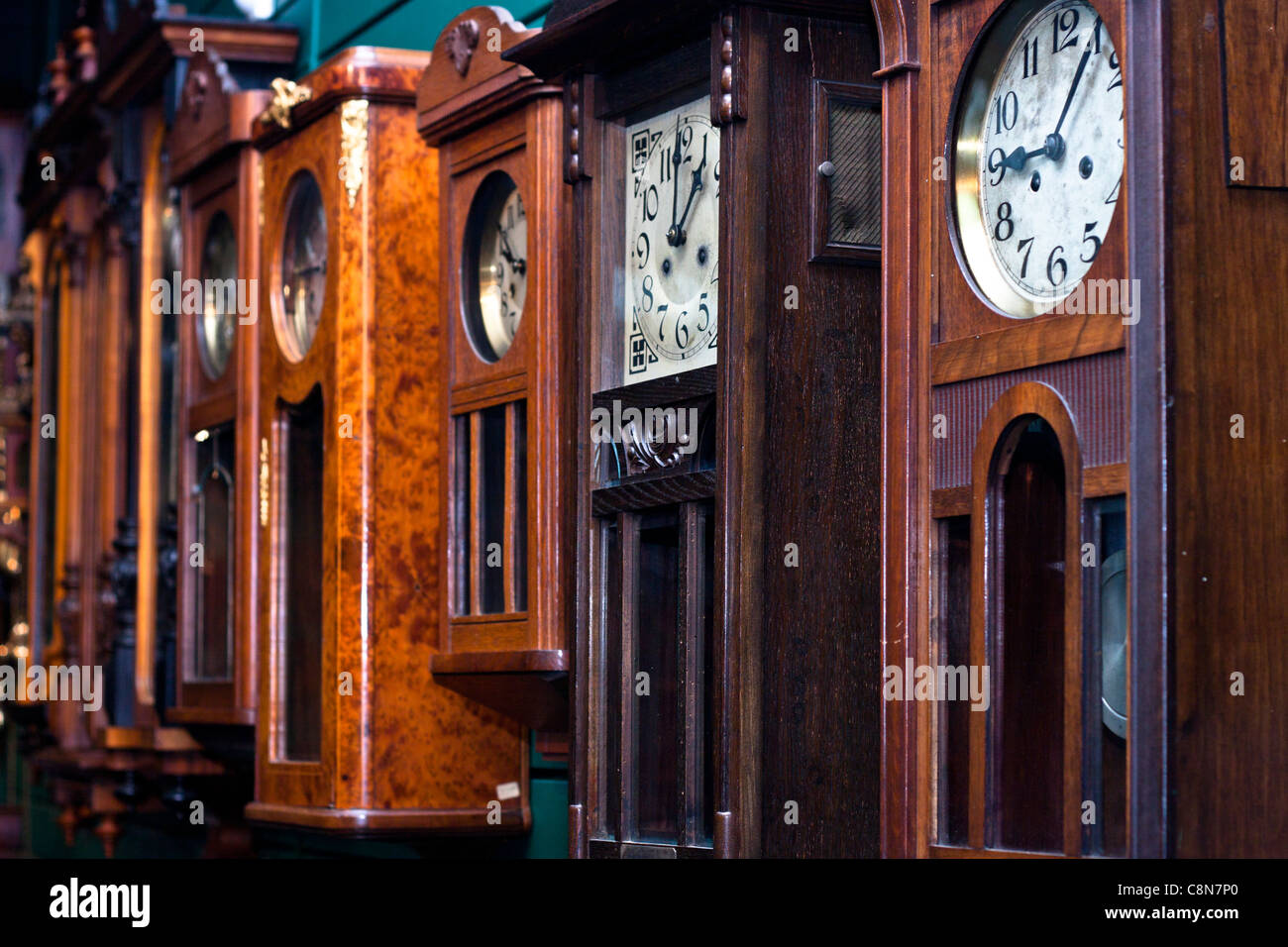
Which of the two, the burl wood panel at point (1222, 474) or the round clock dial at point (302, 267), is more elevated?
the round clock dial at point (302, 267)

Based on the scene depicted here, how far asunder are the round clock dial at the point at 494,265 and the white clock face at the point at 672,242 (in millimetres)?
491

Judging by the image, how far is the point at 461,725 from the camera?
11.5 feet

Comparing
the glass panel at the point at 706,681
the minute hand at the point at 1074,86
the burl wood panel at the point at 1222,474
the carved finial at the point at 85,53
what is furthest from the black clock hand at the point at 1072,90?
the carved finial at the point at 85,53

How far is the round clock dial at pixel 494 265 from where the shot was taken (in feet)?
10.6

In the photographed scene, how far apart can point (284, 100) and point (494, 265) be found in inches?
30.8

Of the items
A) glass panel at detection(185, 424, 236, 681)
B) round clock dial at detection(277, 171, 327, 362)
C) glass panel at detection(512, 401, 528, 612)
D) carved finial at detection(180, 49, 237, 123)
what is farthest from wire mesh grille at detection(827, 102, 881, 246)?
carved finial at detection(180, 49, 237, 123)

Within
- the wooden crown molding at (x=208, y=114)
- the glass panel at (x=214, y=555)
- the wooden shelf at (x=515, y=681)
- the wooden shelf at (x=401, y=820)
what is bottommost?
the wooden shelf at (x=401, y=820)

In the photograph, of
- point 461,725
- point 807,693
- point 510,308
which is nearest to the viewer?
point 807,693

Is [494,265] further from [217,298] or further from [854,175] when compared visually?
[217,298]

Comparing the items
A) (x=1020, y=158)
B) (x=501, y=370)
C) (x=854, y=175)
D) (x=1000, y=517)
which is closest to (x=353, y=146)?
(x=501, y=370)

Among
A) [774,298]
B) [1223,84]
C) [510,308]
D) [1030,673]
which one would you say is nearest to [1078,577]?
[1030,673]

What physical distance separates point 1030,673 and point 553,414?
1243 millimetres

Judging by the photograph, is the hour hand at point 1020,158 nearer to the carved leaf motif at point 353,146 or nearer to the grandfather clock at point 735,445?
the grandfather clock at point 735,445
